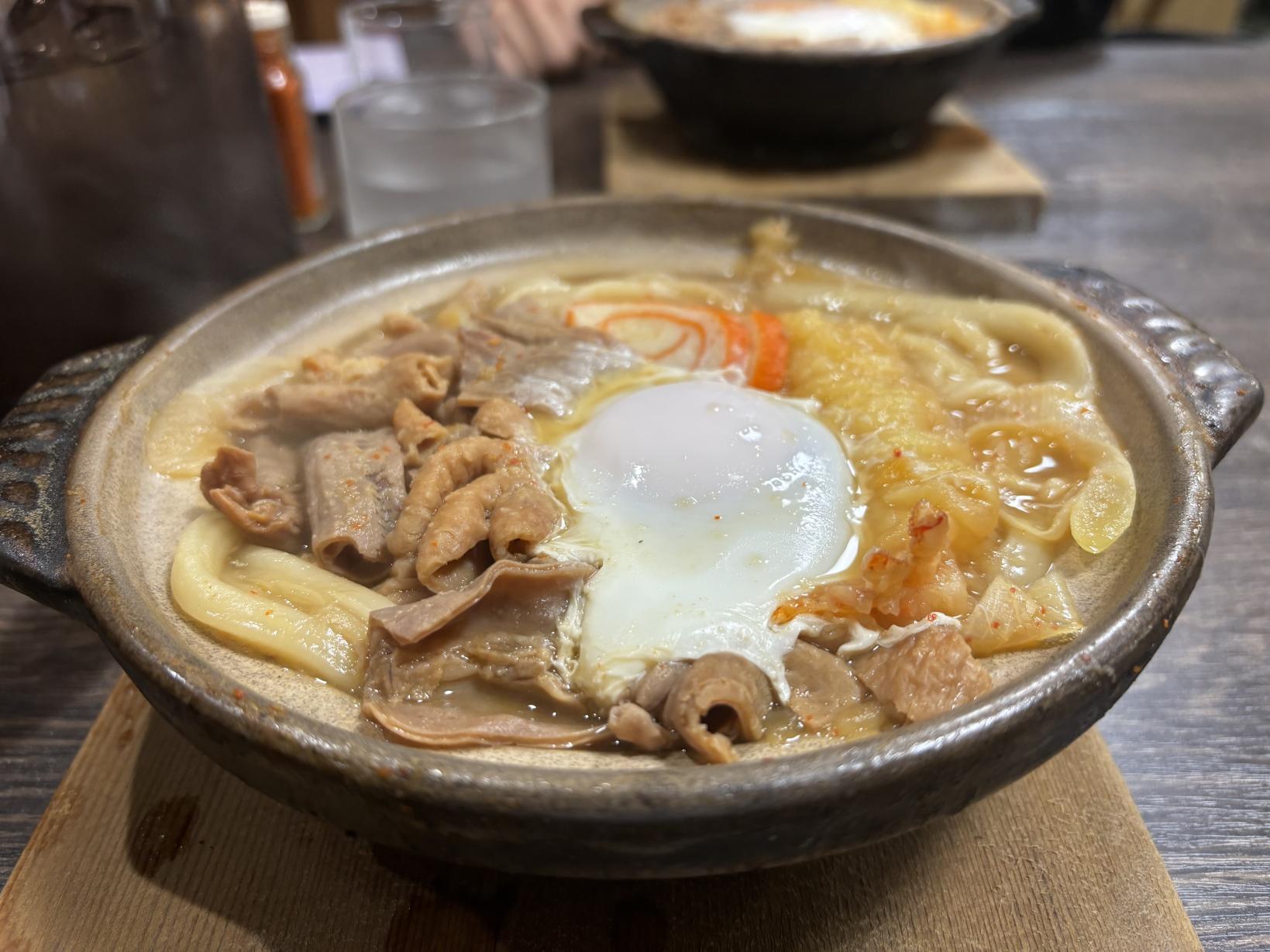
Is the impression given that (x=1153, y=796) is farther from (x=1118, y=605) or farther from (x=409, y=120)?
(x=409, y=120)

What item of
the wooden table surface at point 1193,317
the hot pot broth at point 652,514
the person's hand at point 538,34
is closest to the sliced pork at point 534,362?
the hot pot broth at point 652,514

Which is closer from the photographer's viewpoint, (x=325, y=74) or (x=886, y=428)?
(x=886, y=428)

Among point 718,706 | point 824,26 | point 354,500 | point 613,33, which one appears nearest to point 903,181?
point 824,26

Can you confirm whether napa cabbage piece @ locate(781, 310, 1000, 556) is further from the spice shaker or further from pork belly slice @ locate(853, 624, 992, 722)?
the spice shaker

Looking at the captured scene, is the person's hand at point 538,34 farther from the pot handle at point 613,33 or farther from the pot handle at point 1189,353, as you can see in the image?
the pot handle at point 1189,353

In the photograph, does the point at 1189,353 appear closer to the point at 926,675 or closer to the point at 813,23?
the point at 926,675

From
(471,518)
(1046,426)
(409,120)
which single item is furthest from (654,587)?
(409,120)
